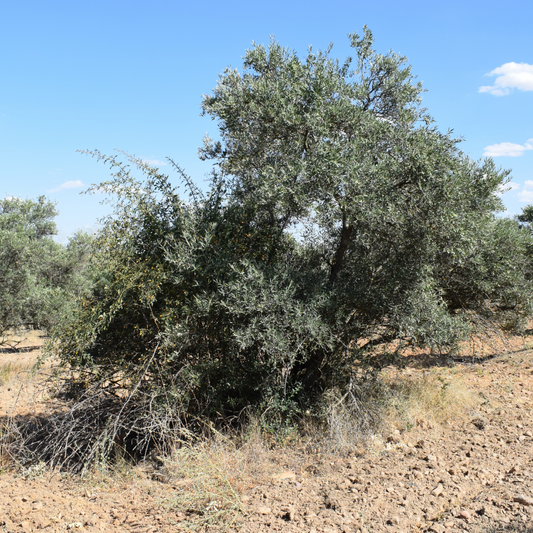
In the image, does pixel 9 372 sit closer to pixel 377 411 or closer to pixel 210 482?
pixel 210 482

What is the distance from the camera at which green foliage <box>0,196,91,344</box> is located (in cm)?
1333

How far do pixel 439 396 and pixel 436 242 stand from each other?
3.30 m

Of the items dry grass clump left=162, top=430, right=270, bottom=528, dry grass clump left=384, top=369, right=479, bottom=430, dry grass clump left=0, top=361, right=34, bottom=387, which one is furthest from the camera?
dry grass clump left=0, top=361, right=34, bottom=387

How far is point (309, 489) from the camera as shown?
5.10 metres

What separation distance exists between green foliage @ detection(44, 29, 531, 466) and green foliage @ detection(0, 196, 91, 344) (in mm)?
7051

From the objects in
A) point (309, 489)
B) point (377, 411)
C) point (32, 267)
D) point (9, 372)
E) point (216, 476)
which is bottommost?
point (9, 372)

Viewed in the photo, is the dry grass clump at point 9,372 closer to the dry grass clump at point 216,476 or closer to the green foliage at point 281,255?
the green foliage at point 281,255

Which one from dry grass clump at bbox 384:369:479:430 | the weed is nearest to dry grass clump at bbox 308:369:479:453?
dry grass clump at bbox 384:369:479:430

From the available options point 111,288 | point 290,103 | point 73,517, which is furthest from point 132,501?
point 290,103

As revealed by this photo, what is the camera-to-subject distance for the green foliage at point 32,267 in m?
13.3

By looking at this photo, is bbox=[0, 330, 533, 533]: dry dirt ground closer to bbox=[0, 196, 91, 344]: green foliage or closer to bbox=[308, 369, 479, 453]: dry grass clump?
bbox=[308, 369, 479, 453]: dry grass clump

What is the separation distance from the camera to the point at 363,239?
22.0ft

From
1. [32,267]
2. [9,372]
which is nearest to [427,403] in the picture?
[9,372]

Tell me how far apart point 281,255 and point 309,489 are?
3271 mm
